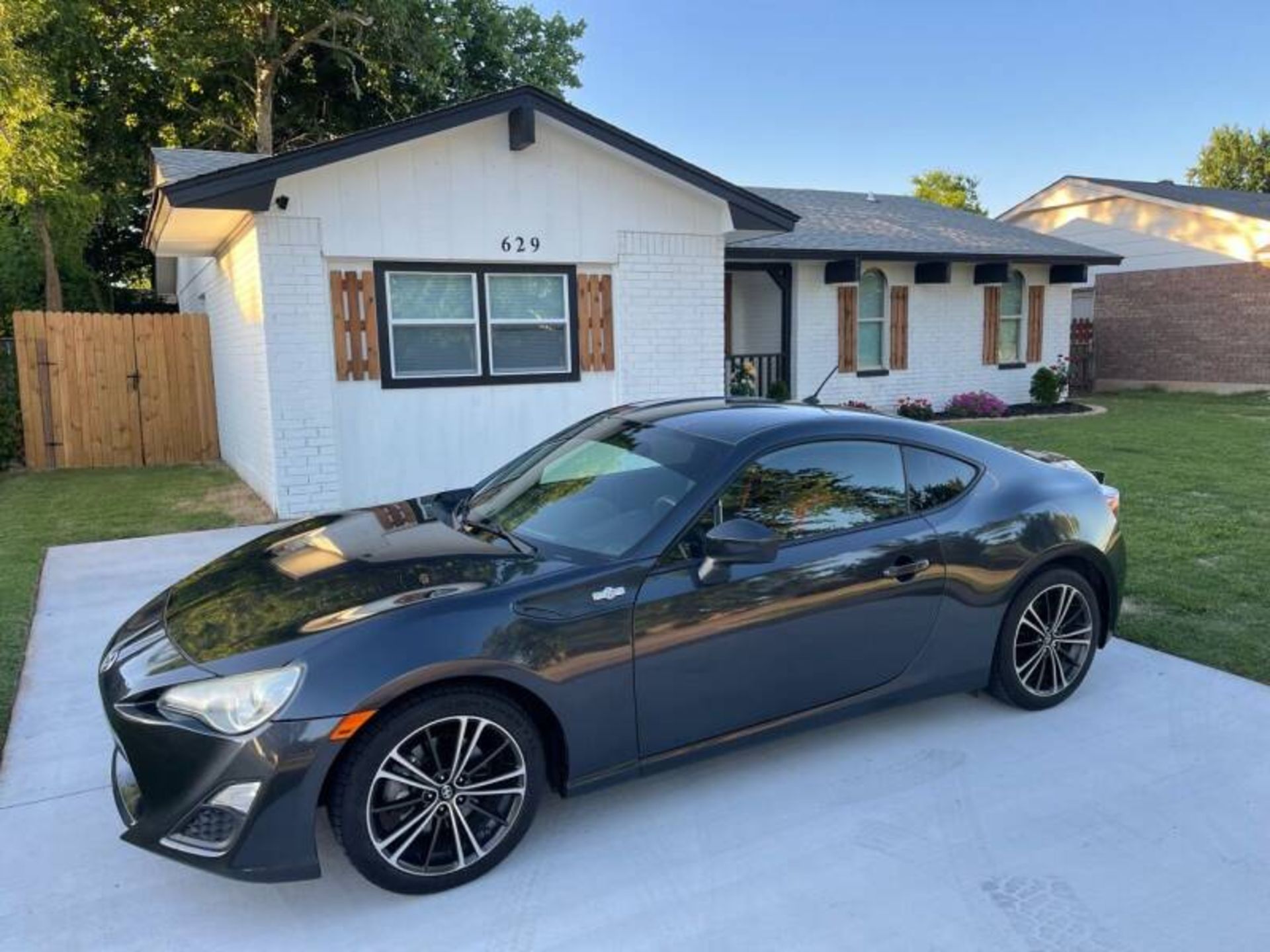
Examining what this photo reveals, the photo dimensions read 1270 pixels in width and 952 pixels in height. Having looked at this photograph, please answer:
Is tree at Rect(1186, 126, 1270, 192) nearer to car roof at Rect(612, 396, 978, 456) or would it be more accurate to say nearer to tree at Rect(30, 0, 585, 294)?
tree at Rect(30, 0, 585, 294)

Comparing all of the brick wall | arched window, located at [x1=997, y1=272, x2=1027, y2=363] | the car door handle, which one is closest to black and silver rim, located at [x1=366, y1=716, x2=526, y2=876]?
the car door handle

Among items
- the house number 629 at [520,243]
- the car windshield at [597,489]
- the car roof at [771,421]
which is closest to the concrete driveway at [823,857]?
the car windshield at [597,489]

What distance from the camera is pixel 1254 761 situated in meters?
3.66

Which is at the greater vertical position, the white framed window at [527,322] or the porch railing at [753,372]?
the white framed window at [527,322]

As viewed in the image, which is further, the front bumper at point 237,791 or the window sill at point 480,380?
the window sill at point 480,380

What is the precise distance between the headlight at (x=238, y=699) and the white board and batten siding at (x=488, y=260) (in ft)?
19.7

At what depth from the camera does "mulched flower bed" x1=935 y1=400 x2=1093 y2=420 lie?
16422 mm

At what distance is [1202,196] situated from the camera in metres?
22.8

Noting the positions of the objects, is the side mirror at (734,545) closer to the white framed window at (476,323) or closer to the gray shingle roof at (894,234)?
the white framed window at (476,323)

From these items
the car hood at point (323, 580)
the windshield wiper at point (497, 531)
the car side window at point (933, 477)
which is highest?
the car side window at point (933, 477)

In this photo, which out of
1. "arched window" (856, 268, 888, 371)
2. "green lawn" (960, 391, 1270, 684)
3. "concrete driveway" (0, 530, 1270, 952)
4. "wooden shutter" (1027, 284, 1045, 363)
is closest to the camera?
"concrete driveway" (0, 530, 1270, 952)

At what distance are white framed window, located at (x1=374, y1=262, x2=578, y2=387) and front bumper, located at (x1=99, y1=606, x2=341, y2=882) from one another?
6.41 m

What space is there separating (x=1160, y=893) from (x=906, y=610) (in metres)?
1.25

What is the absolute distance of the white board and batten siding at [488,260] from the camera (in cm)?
834
